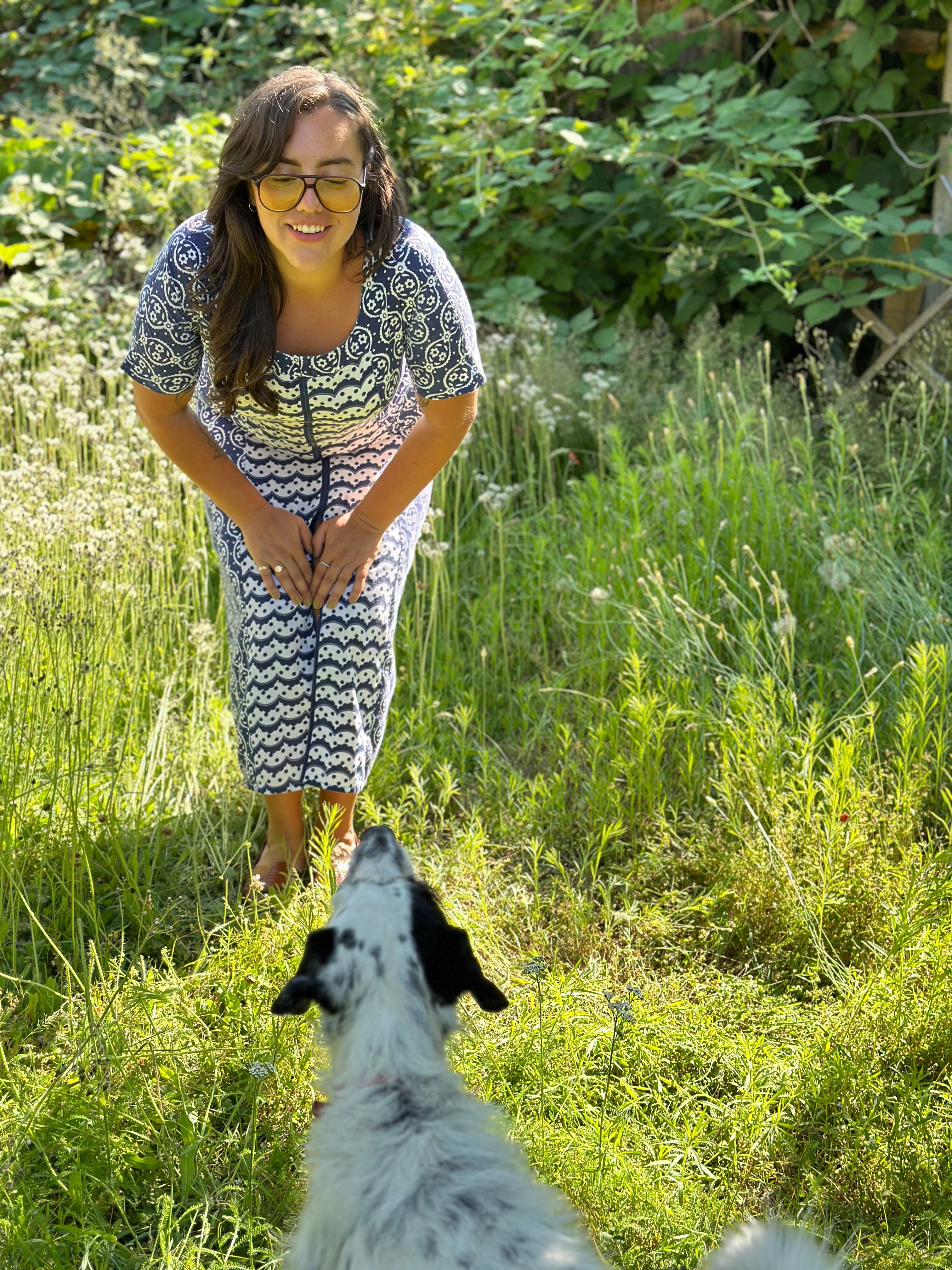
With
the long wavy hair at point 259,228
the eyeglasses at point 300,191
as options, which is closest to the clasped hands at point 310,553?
the long wavy hair at point 259,228

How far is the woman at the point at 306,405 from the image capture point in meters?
2.58

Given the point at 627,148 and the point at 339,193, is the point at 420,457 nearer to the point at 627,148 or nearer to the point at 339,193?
the point at 339,193

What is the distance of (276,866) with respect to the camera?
3.03 meters

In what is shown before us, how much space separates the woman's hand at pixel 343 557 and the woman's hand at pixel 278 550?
25 millimetres

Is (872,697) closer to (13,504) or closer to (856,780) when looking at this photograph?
(856,780)

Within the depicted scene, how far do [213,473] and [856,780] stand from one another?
180cm

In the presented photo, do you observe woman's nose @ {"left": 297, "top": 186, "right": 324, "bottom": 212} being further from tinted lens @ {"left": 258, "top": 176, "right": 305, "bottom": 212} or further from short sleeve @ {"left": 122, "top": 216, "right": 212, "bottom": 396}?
short sleeve @ {"left": 122, "top": 216, "right": 212, "bottom": 396}

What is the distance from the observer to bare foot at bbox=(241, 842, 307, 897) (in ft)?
9.82

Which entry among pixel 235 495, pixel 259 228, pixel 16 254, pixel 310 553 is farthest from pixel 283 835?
pixel 16 254

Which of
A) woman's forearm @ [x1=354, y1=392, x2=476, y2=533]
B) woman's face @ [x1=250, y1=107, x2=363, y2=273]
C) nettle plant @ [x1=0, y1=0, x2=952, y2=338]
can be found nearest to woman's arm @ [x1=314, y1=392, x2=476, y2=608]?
woman's forearm @ [x1=354, y1=392, x2=476, y2=533]

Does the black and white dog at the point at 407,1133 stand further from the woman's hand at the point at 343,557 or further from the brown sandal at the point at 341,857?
the woman's hand at the point at 343,557

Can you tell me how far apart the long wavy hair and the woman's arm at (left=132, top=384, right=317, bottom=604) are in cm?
11

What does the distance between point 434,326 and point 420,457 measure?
1.03 feet

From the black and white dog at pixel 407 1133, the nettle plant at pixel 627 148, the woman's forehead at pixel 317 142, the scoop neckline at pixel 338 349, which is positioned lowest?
the black and white dog at pixel 407 1133
